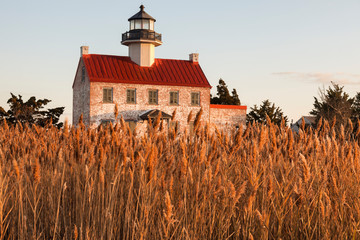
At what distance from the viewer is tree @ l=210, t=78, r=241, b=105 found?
127 feet

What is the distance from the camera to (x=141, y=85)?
30.9 meters

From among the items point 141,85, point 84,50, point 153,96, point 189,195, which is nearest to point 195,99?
point 153,96

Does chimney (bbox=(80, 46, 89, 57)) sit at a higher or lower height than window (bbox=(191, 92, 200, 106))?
higher

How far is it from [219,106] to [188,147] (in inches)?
1187

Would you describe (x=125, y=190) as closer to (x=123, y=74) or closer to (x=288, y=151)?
(x=288, y=151)

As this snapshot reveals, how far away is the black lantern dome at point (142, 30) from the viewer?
3300cm

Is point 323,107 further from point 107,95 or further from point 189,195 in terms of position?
point 189,195

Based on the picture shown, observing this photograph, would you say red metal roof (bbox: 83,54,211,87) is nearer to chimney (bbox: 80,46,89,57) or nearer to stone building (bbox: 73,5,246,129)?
stone building (bbox: 73,5,246,129)

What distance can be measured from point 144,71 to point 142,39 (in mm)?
2750

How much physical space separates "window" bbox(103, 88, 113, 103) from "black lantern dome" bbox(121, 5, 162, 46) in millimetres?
5034

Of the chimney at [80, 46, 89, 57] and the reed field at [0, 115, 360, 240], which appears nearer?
the reed field at [0, 115, 360, 240]

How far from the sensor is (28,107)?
90.7 ft

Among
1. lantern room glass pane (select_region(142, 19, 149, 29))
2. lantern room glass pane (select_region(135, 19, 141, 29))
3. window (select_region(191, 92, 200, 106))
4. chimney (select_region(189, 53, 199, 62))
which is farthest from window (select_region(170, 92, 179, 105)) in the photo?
lantern room glass pane (select_region(135, 19, 141, 29))

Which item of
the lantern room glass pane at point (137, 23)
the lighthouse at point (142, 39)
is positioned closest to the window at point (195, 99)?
the lighthouse at point (142, 39)
